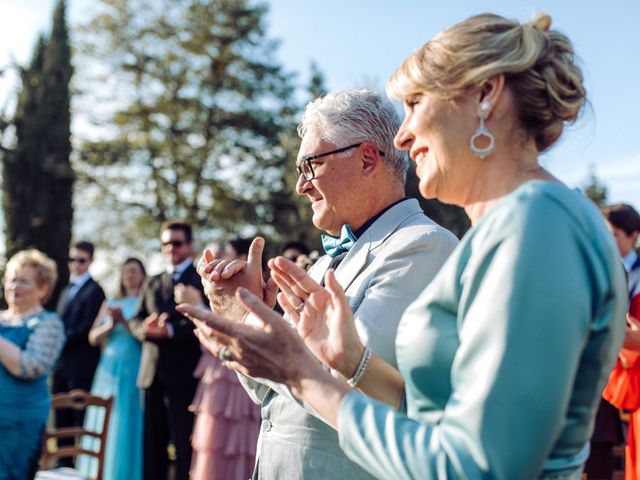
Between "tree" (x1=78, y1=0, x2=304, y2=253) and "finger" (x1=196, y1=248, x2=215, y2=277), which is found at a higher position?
"tree" (x1=78, y1=0, x2=304, y2=253)

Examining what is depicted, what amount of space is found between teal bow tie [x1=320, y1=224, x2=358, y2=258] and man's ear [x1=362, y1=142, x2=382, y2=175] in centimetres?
21

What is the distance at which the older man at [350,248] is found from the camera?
2.00 m

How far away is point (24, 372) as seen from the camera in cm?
479

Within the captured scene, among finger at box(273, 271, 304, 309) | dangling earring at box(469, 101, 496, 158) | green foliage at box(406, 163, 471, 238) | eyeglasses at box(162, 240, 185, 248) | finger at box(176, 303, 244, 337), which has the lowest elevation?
finger at box(176, 303, 244, 337)

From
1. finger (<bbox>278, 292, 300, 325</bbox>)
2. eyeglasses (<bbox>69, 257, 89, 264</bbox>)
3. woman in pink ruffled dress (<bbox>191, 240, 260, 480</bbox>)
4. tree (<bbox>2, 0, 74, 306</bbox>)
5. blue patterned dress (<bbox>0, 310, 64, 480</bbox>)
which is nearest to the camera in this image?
finger (<bbox>278, 292, 300, 325</bbox>)

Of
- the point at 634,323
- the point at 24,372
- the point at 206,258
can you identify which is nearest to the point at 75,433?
the point at 24,372

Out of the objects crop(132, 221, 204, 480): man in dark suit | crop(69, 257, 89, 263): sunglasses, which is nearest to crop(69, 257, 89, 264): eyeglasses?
crop(69, 257, 89, 263): sunglasses

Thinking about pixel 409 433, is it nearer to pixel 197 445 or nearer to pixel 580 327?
pixel 580 327

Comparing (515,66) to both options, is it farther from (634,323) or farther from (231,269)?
(634,323)

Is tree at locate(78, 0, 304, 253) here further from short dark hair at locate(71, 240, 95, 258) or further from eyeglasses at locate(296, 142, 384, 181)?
eyeglasses at locate(296, 142, 384, 181)

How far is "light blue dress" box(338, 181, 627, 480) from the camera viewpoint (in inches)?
43.9

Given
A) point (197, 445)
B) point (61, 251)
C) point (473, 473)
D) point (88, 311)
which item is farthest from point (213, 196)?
point (473, 473)

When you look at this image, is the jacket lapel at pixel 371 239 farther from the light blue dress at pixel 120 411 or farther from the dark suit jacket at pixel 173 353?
the light blue dress at pixel 120 411

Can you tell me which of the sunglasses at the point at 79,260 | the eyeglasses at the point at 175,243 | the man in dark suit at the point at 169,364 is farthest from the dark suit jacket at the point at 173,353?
the sunglasses at the point at 79,260
